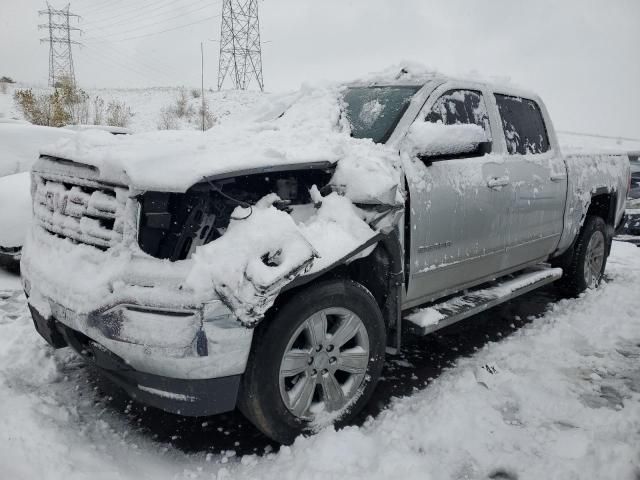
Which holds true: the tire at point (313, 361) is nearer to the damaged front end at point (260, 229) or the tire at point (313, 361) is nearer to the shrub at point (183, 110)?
the damaged front end at point (260, 229)

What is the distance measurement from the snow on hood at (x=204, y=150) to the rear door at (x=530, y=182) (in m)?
1.43

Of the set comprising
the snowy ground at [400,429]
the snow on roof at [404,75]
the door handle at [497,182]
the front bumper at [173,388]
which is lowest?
the snowy ground at [400,429]

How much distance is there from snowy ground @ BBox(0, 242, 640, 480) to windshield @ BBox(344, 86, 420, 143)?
159 cm

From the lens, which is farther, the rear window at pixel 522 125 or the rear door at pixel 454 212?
the rear window at pixel 522 125

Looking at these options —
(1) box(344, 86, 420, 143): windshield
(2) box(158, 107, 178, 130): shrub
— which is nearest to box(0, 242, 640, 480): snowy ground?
(1) box(344, 86, 420, 143): windshield

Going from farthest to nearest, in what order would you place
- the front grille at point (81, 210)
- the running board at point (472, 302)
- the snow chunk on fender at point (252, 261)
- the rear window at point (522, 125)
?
1. the rear window at point (522, 125)
2. the running board at point (472, 302)
3. the front grille at point (81, 210)
4. the snow chunk on fender at point (252, 261)

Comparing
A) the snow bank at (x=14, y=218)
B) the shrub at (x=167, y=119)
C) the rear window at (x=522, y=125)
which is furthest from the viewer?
the shrub at (x=167, y=119)

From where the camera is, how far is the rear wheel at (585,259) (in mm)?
4883

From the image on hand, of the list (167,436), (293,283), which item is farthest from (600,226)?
(167,436)

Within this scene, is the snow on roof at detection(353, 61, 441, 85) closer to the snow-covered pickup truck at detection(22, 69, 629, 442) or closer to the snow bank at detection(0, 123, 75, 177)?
the snow-covered pickup truck at detection(22, 69, 629, 442)

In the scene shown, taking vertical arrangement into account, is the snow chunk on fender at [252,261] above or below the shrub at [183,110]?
below

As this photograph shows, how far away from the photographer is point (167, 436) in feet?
8.32

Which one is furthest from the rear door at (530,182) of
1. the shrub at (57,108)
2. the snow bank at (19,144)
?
the shrub at (57,108)

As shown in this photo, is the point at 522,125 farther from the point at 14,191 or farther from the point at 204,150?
the point at 14,191
